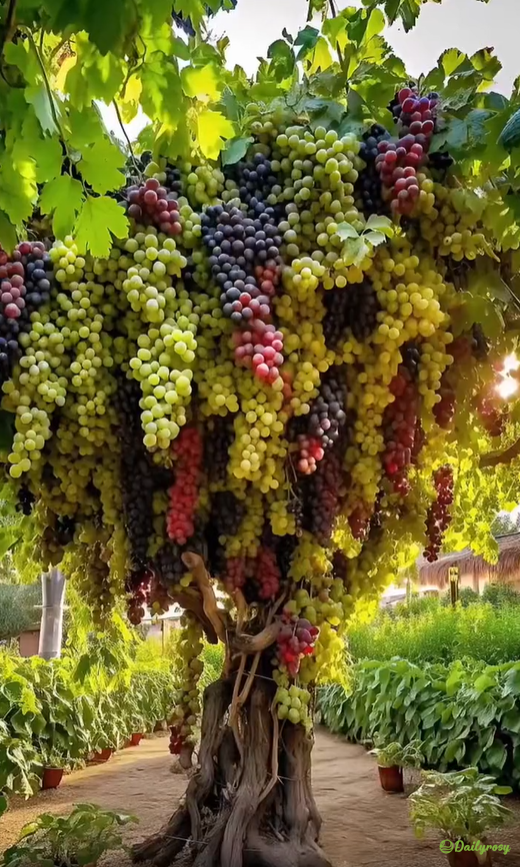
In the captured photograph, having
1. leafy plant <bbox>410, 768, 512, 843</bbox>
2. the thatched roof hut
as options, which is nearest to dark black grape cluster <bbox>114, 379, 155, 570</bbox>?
leafy plant <bbox>410, 768, 512, 843</bbox>

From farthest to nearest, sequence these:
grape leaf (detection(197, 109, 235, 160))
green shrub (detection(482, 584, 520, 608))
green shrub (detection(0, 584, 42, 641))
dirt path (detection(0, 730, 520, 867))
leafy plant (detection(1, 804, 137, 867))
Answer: green shrub (detection(0, 584, 42, 641)) < green shrub (detection(482, 584, 520, 608)) < dirt path (detection(0, 730, 520, 867)) < leafy plant (detection(1, 804, 137, 867)) < grape leaf (detection(197, 109, 235, 160))

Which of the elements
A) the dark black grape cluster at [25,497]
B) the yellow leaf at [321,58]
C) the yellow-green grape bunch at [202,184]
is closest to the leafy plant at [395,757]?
the dark black grape cluster at [25,497]

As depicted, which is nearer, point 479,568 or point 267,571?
point 267,571

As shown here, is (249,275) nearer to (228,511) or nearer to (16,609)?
(228,511)

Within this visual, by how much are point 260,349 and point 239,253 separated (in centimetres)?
28

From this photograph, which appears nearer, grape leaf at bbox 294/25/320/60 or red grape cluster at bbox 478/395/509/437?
grape leaf at bbox 294/25/320/60

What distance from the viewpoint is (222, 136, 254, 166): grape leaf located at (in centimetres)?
202

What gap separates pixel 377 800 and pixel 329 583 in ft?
7.90

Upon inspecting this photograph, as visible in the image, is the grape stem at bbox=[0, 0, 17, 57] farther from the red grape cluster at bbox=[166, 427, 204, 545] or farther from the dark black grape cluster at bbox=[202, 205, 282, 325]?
the red grape cluster at bbox=[166, 427, 204, 545]

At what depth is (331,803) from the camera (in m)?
4.18

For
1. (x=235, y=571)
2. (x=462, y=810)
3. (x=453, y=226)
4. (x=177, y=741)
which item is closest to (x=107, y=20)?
(x=453, y=226)

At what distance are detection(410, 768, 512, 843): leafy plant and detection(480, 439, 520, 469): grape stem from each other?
125cm

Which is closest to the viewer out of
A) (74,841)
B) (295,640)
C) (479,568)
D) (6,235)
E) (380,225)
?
(6,235)

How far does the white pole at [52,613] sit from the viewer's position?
17.4 feet
